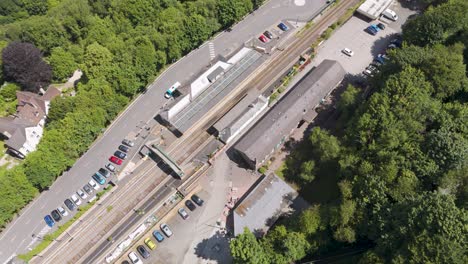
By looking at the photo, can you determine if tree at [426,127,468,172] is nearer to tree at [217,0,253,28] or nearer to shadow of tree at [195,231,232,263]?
shadow of tree at [195,231,232,263]

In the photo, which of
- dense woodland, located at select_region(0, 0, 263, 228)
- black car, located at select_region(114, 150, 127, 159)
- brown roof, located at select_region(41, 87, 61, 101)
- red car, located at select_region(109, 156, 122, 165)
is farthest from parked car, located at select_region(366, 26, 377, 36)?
brown roof, located at select_region(41, 87, 61, 101)

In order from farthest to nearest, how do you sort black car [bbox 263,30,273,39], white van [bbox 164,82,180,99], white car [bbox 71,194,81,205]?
black car [bbox 263,30,273,39], white van [bbox 164,82,180,99], white car [bbox 71,194,81,205]

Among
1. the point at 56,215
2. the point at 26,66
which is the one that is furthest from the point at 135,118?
the point at 26,66

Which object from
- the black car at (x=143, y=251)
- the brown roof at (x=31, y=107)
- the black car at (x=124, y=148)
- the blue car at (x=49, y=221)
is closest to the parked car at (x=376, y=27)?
the black car at (x=124, y=148)

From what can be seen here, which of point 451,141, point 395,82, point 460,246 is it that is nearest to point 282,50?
point 395,82

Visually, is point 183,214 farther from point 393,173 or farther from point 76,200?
point 393,173

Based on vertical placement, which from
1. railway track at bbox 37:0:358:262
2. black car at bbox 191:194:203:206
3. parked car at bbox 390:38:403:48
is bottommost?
parked car at bbox 390:38:403:48
